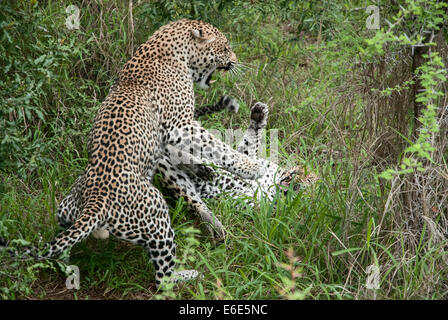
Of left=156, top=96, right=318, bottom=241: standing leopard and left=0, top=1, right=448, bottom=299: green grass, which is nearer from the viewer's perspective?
left=0, top=1, right=448, bottom=299: green grass

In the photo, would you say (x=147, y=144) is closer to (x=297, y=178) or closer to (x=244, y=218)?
(x=244, y=218)

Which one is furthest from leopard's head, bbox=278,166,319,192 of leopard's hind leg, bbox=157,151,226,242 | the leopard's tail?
the leopard's tail

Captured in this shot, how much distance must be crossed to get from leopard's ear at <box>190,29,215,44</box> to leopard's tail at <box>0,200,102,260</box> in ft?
7.46

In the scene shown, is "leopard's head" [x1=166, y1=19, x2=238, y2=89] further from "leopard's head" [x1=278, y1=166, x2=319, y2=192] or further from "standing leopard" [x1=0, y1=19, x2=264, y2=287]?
"leopard's head" [x1=278, y1=166, x2=319, y2=192]

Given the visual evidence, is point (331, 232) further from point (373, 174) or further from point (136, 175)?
point (136, 175)

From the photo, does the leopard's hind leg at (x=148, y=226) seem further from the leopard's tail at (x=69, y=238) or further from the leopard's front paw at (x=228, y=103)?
the leopard's front paw at (x=228, y=103)

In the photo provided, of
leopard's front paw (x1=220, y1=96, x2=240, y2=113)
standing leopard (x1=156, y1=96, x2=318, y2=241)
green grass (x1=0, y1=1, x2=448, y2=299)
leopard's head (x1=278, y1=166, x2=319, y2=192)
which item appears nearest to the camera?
green grass (x1=0, y1=1, x2=448, y2=299)

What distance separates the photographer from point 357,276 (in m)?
4.89

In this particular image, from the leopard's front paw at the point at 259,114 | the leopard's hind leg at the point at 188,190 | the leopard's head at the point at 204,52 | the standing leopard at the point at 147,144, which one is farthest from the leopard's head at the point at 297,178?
the leopard's head at the point at 204,52

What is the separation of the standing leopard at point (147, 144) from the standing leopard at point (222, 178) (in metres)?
0.22

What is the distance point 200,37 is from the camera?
6176mm

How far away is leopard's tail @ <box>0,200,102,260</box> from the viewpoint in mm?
4551

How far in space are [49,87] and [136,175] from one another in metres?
2.19

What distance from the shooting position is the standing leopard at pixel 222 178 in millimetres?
5906
